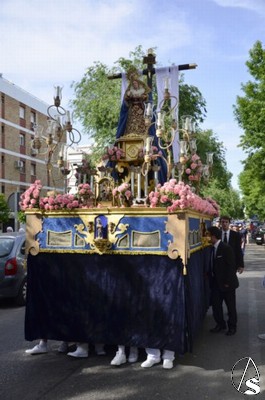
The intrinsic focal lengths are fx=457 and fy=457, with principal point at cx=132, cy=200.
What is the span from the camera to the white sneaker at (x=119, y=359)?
5.51 meters

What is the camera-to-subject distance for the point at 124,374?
17.0 feet

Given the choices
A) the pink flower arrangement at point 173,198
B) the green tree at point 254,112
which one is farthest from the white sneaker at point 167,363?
the green tree at point 254,112

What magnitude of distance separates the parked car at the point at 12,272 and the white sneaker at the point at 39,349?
3.35m

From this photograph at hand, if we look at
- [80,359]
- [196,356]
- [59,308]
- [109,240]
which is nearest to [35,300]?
[59,308]

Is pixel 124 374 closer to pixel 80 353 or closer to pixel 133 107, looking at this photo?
pixel 80 353

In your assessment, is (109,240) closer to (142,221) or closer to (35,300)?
(142,221)

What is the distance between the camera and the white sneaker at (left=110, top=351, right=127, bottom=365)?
5.51 m

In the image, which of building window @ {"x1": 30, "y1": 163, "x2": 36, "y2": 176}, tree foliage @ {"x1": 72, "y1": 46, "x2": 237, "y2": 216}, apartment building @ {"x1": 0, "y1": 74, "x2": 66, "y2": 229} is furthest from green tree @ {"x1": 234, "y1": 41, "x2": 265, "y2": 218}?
building window @ {"x1": 30, "y1": 163, "x2": 36, "y2": 176}

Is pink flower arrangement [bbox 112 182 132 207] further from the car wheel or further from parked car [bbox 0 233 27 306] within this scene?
the car wheel

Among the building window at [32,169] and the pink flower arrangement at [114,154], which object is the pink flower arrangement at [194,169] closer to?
the pink flower arrangement at [114,154]

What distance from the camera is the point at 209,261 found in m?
7.73

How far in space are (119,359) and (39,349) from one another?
117cm

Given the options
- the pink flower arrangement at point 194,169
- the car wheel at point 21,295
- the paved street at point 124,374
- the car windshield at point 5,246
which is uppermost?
the pink flower arrangement at point 194,169

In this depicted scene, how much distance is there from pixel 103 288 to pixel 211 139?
26.8 m
